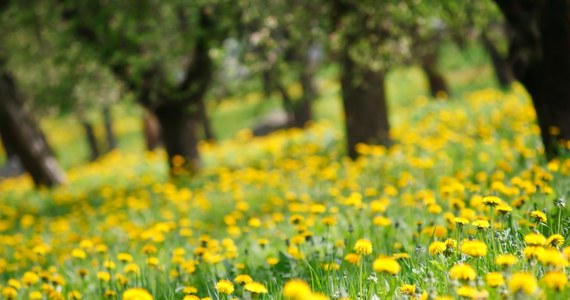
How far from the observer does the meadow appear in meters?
2.63

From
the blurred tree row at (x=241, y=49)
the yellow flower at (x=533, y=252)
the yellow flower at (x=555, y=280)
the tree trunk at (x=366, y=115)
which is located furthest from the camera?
the tree trunk at (x=366, y=115)

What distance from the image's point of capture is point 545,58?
202 inches

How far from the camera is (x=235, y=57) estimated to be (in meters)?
8.06

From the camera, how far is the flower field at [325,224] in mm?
2631

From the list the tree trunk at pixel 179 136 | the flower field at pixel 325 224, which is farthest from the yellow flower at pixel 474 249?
the tree trunk at pixel 179 136

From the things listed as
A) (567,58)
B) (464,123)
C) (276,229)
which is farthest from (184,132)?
(567,58)

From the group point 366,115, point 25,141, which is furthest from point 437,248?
point 25,141

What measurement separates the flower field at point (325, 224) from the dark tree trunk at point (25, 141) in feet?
1.54

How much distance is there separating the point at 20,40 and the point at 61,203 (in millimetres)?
3277

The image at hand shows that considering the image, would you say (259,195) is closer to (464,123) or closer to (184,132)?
(184,132)

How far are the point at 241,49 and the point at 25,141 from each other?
6.38m

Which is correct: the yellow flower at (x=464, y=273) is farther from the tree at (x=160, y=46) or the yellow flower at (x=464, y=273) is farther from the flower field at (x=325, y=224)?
the tree at (x=160, y=46)

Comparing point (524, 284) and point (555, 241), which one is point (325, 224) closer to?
point (555, 241)

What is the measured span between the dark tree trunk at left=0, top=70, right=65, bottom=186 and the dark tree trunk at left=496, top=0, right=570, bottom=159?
992 cm
